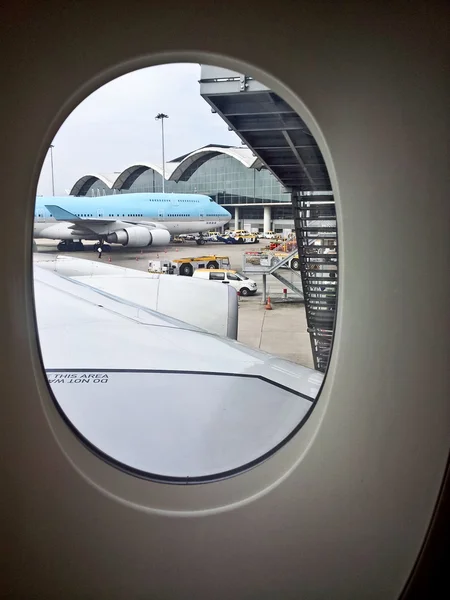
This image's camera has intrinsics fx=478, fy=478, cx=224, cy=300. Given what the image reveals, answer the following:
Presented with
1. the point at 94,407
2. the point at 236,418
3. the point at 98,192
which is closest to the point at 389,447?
the point at 236,418

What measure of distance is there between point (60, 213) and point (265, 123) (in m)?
13.4

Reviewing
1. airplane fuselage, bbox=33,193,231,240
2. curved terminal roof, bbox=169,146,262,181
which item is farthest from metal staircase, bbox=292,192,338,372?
airplane fuselage, bbox=33,193,231,240

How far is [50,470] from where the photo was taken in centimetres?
115

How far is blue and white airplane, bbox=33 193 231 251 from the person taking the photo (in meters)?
14.5

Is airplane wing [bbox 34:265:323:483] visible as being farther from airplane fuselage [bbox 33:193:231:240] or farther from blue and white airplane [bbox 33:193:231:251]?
airplane fuselage [bbox 33:193:231:240]

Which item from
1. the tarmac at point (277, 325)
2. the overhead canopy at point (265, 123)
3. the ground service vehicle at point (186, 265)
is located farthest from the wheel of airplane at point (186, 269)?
the overhead canopy at point (265, 123)

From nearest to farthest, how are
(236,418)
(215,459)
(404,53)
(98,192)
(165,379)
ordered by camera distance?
(404,53)
(215,459)
(236,418)
(165,379)
(98,192)

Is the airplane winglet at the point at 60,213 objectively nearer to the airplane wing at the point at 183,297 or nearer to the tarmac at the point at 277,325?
the tarmac at the point at 277,325

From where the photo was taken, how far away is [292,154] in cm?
329

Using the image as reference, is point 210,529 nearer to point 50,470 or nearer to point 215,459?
point 215,459

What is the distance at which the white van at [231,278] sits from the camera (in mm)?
9051

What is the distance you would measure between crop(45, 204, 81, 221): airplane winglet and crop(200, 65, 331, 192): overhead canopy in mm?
12353

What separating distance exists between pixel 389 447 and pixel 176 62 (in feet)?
3.36

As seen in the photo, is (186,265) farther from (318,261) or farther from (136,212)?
(318,261)
